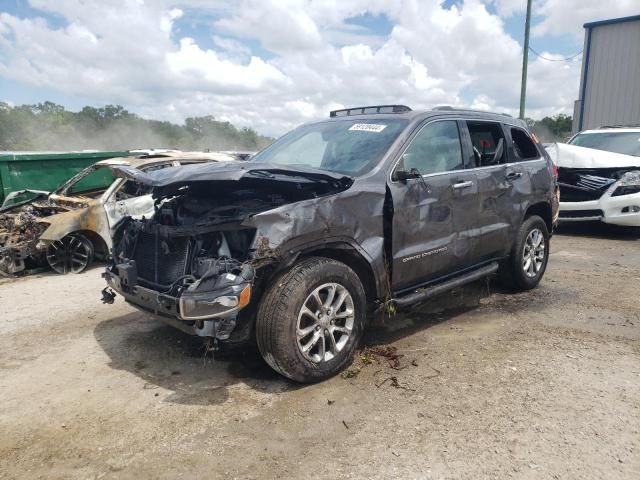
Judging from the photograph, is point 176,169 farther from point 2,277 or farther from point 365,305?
point 2,277

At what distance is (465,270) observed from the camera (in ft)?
15.4

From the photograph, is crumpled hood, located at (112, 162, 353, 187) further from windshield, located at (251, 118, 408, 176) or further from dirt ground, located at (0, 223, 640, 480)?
dirt ground, located at (0, 223, 640, 480)

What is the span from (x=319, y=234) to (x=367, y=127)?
4.51 feet

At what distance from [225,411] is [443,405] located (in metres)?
1.38

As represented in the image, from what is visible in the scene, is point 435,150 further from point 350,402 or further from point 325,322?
point 350,402

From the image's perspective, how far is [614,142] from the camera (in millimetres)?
9703

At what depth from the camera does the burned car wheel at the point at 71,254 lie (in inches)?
269

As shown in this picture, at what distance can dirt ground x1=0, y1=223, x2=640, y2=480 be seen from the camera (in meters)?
2.67

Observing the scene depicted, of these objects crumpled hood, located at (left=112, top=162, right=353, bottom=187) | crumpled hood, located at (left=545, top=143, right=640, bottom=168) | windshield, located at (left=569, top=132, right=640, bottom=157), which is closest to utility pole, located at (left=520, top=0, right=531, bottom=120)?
windshield, located at (left=569, top=132, right=640, bottom=157)

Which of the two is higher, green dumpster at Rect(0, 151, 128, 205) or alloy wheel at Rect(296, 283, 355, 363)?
green dumpster at Rect(0, 151, 128, 205)

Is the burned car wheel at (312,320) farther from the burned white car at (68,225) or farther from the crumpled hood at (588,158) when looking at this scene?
the crumpled hood at (588,158)

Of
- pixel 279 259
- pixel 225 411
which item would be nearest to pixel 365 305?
pixel 279 259

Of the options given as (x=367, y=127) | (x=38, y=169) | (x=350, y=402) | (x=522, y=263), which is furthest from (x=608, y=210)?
(x=38, y=169)

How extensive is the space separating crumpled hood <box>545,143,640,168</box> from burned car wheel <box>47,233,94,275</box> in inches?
310
